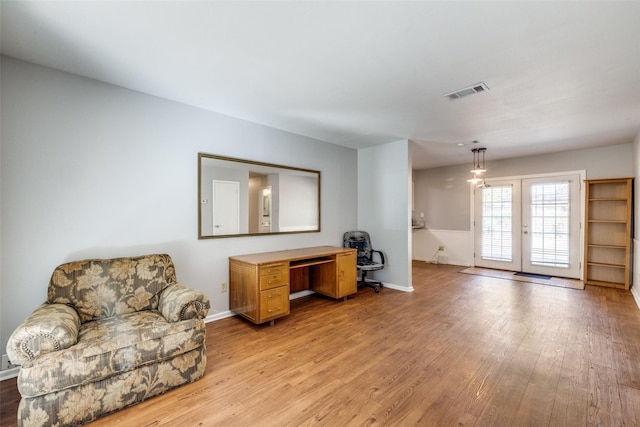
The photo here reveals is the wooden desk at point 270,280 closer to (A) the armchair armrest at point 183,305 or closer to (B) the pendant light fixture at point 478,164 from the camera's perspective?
(A) the armchair armrest at point 183,305

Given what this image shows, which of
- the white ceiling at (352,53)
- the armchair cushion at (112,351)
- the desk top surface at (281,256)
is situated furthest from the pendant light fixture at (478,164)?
the armchair cushion at (112,351)

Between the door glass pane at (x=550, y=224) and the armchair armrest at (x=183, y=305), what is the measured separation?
643 centimetres

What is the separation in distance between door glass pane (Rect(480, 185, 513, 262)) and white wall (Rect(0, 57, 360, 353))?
5503 mm

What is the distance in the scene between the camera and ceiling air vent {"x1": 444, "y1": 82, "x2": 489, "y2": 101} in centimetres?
270

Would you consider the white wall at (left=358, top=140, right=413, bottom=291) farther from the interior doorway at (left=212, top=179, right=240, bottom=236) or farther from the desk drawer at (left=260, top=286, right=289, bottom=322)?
the interior doorway at (left=212, top=179, right=240, bottom=236)

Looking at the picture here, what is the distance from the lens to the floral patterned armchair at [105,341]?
5.43 ft

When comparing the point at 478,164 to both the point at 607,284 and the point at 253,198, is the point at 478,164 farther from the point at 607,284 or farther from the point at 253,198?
the point at 253,198

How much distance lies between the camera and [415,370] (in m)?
2.35

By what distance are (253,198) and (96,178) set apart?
5.40 ft

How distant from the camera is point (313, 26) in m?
1.86

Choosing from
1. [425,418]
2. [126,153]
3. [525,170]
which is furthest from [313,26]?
[525,170]

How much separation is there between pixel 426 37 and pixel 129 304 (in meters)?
3.11

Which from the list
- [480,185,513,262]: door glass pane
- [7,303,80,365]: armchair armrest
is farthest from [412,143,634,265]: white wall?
[7,303,80,365]: armchair armrest

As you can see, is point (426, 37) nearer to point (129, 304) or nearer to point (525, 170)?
point (129, 304)
